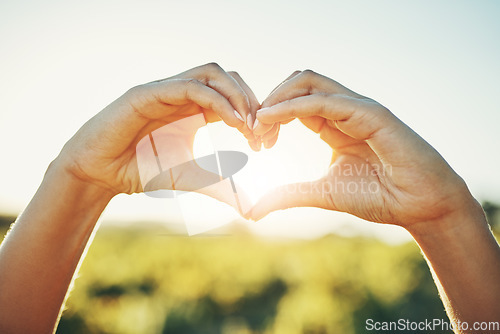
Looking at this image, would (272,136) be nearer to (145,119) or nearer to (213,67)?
(213,67)

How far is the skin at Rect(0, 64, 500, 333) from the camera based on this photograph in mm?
1860

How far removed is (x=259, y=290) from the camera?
5.13m

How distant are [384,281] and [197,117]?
407 centimetres

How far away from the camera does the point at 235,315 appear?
500 cm

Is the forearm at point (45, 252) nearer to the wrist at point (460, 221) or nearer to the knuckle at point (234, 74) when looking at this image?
the knuckle at point (234, 74)

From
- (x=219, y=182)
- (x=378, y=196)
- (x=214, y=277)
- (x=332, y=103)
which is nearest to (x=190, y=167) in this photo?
(x=219, y=182)

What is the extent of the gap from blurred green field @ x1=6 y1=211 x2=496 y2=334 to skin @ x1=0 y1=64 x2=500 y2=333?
309 cm

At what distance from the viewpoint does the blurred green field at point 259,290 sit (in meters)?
4.84

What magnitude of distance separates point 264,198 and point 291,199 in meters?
0.18

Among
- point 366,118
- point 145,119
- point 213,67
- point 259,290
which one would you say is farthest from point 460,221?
point 259,290

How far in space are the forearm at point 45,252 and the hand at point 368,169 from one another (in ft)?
3.60

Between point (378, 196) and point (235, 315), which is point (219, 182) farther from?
point (235, 315)

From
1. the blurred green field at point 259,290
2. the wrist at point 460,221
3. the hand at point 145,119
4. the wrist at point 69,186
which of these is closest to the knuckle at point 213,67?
the hand at point 145,119

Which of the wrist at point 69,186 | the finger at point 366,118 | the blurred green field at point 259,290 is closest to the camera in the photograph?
the finger at point 366,118
